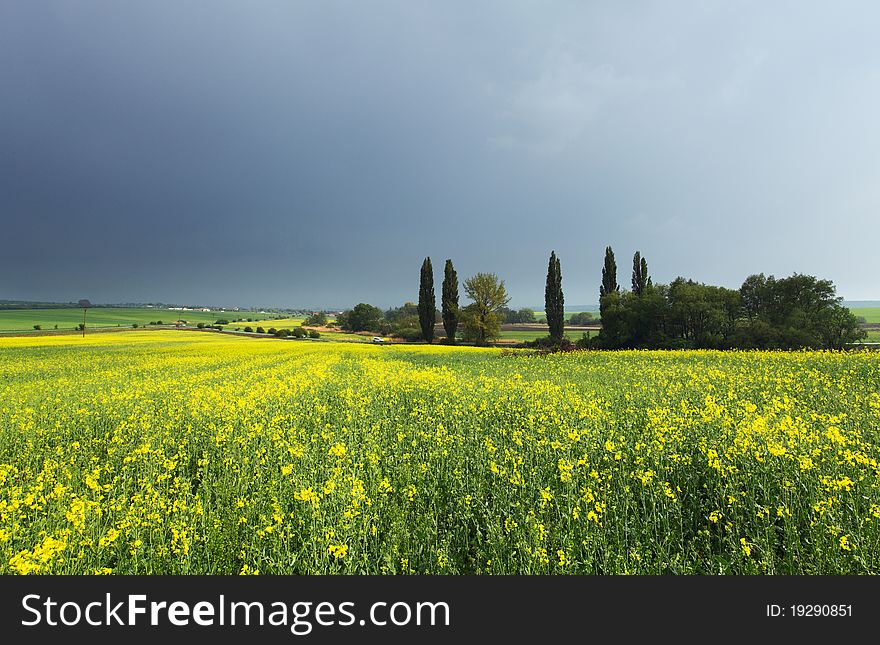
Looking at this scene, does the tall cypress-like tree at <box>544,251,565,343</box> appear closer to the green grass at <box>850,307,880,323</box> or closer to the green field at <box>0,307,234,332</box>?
the green grass at <box>850,307,880,323</box>

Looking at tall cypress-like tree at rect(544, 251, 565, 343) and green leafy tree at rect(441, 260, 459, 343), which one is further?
green leafy tree at rect(441, 260, 459, 343)

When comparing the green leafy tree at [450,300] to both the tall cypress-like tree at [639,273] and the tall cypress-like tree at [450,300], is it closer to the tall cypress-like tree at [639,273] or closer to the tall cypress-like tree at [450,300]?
the tall cypress-like tree at [450,300]

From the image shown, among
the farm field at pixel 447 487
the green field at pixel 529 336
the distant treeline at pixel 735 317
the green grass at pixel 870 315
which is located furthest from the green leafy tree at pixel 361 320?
the green grass at pixel 870 315

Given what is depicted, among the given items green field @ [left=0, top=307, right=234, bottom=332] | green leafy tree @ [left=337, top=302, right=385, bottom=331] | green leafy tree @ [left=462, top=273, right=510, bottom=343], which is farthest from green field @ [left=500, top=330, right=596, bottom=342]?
green field @ [left=0, top=307, right=234, bottom=332]

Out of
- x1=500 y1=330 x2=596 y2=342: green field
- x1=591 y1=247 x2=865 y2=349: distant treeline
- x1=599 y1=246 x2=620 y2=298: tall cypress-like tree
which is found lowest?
x1=500 y1=330 x2=596 y2=342: green field

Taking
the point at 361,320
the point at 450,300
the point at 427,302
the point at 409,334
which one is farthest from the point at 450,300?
the point at 361,320

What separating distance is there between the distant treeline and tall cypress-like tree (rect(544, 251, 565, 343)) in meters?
8.79

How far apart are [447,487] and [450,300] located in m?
57.8

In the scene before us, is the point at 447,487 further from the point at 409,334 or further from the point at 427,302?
the point at 409,334

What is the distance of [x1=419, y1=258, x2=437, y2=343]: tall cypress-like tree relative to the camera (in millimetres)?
63969

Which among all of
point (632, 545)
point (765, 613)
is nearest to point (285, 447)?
point (632, 545)

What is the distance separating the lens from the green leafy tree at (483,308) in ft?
197

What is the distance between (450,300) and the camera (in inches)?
2457

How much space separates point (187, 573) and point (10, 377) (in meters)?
22.4
